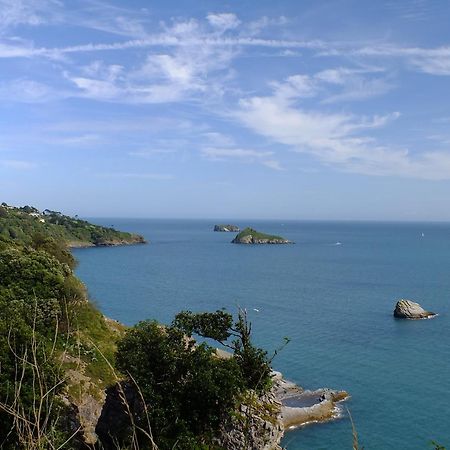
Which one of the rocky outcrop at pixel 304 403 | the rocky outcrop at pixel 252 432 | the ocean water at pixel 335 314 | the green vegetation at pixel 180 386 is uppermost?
the green vegetation at pixel 180 386

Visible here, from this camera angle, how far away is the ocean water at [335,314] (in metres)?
38.2

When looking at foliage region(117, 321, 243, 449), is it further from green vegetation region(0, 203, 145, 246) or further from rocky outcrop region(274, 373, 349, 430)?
green vegetation region(0, 203, 145, 246)

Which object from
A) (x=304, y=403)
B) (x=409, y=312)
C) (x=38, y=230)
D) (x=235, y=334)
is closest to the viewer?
(x=235, y=334)

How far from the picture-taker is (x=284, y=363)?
170 feet

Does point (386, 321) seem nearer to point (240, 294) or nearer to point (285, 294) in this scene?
point (285, 294)

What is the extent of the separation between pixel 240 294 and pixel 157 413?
238ft

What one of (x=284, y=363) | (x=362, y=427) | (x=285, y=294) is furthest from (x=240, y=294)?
(x=362, y=427)

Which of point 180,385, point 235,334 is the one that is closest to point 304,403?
point 235,334

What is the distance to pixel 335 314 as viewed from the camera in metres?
74.3

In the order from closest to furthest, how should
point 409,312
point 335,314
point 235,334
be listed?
point 235,334 → point 409,312 → point 335,314

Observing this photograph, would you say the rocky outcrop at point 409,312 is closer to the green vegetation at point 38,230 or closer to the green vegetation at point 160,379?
the green vegetation at point 160,379

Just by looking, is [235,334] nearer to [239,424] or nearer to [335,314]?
[239,424]

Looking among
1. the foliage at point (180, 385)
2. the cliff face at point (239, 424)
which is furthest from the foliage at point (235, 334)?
the foliage at point (180, 385)

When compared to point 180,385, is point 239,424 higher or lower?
lower
